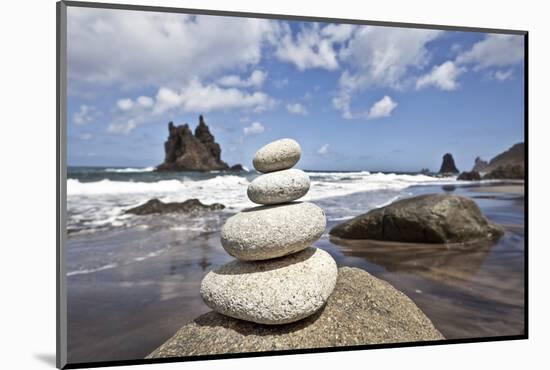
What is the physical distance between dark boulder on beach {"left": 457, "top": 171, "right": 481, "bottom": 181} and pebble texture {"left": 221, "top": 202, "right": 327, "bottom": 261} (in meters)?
3.04

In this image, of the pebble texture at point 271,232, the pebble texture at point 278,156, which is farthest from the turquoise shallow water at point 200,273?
the pebble texture at point 278,156

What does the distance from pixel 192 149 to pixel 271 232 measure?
2.88 metres

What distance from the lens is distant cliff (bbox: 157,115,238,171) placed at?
16.8ft

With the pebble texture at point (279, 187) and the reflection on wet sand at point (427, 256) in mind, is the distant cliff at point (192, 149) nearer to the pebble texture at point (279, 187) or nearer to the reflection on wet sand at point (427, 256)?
the pebble texture at point (279, 187)

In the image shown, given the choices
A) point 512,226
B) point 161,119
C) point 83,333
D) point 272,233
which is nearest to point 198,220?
point 161,119

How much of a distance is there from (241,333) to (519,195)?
385 centimetres

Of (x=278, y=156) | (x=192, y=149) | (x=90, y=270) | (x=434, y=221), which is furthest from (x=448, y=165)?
(x=90, y=270)

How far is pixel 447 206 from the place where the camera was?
539cm

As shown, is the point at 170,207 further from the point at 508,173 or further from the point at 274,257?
the point at 508,173

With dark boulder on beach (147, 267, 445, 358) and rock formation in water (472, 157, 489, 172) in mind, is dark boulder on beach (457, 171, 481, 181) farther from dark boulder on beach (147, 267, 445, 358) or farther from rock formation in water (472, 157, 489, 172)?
dark boulder on beach (147, 267, 445, 358)

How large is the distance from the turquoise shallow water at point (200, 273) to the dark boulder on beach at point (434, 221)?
0.15 meters

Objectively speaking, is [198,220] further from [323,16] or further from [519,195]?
[519,195]

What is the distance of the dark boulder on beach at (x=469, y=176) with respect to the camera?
5.00m

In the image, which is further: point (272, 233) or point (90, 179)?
point (90, 179)
